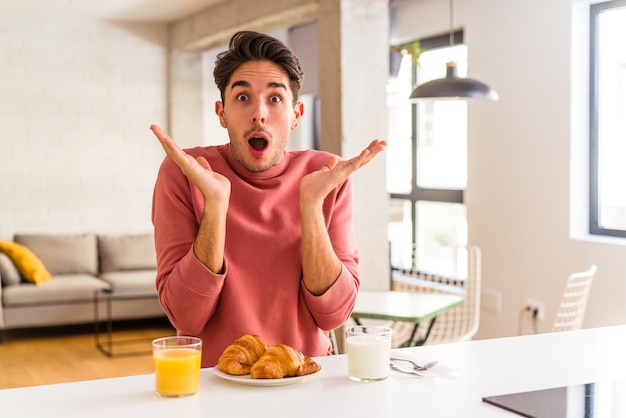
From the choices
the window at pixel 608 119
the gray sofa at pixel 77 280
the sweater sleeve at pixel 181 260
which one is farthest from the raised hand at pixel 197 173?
the gray sofa at pixel 77 280

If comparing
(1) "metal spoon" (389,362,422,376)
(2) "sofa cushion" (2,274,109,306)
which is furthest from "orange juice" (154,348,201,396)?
(2) "sofa cushion" (2,274,109,306)

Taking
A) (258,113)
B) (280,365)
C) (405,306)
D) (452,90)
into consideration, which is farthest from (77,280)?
(280,365)

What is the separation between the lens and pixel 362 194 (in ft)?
14.9

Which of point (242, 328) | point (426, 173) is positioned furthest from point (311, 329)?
point (426, 173)

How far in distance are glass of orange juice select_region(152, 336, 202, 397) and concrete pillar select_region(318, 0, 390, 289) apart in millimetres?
3145

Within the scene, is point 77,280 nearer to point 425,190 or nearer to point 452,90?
point 425,190

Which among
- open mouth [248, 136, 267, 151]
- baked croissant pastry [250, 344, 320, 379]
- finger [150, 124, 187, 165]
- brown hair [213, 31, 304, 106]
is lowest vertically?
baked croissant pastry [250, 344, 320, 379]

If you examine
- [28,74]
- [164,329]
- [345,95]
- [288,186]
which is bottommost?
[164,329]

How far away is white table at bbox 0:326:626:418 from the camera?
123 centimetres

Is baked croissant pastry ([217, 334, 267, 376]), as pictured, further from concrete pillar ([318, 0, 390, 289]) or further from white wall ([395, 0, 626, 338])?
white wall ([395, 0, 626, 338])

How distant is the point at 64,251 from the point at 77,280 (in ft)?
1.32

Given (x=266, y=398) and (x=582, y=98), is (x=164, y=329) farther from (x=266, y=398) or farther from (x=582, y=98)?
(x=266, y=398)

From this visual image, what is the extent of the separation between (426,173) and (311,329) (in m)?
Answer: 4.58

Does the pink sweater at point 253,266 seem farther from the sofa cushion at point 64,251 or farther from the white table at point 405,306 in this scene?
the sofa cushion at point 64,251
